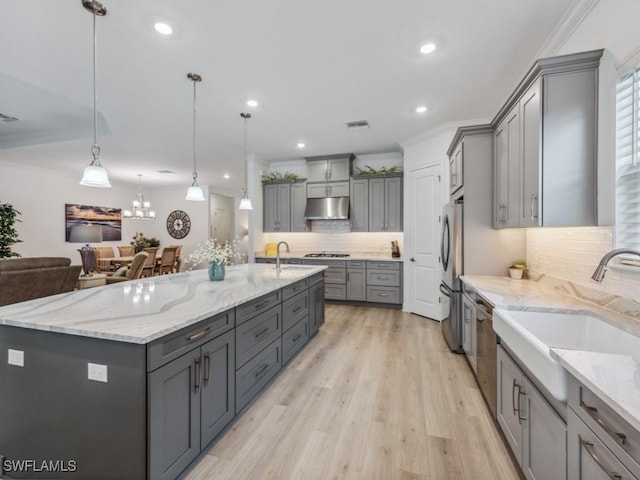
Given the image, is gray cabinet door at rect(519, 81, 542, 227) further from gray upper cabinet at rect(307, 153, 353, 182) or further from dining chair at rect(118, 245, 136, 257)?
dining chair at rect(118, 245, 136, 257)

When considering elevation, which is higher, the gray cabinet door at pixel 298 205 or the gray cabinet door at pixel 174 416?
the gray cabinet door at pixel 298 205

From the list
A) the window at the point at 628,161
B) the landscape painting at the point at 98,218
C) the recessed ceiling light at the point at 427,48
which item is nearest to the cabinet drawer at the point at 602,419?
the window at the point at 628,161

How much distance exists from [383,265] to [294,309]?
8.09 feet

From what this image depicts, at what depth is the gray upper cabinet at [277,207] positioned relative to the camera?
5758 mm

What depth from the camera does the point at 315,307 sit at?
3.57 m

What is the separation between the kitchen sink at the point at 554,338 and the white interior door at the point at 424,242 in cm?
241

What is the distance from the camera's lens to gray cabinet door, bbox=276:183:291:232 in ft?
18.9

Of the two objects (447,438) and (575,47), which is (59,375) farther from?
(575,47)

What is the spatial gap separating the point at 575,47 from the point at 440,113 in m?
1.62

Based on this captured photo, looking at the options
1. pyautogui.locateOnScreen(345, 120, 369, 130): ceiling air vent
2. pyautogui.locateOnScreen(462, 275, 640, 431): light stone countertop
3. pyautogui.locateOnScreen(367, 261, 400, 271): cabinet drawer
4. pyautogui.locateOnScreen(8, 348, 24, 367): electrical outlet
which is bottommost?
pyautogui.locateOnScreen(8, 348, 24, 367): electrical outlet

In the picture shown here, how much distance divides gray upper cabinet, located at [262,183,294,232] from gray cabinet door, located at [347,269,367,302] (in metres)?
1.67

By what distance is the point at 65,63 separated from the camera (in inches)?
99.0

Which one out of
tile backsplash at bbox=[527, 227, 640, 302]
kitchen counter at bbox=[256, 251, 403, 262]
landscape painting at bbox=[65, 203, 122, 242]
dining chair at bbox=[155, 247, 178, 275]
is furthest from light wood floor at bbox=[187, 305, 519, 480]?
landscape painting at bbox=[65, 203, 122, 242]

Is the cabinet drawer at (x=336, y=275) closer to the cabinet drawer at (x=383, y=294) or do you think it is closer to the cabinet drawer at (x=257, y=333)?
the cabinet drawer at (x=383, y=294)
